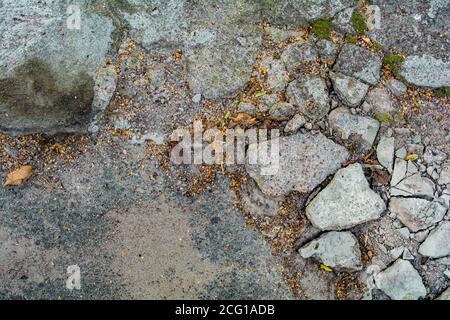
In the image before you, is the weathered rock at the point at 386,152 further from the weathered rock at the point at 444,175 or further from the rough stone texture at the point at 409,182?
the weathered rock at the point at 444,175

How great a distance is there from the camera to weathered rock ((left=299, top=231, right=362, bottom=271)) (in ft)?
9.21

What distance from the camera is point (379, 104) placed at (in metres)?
2.94

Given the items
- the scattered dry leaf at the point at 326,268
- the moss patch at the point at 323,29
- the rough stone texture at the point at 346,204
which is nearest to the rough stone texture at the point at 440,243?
the rough stone texture at the point at 346,204

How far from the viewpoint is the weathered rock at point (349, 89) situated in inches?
115

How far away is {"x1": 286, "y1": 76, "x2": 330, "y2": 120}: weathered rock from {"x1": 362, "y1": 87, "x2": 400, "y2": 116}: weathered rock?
0.74 feet

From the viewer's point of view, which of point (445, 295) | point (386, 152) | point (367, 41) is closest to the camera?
point (445, 295)

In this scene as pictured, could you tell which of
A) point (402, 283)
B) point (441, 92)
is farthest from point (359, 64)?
point (402, 283)

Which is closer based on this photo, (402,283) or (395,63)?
(402,283)

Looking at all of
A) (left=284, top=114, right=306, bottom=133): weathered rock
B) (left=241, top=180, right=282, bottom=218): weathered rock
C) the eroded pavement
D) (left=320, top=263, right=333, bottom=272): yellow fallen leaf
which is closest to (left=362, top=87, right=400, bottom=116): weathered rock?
the eroded pavement

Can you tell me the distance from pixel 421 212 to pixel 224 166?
3.49ft

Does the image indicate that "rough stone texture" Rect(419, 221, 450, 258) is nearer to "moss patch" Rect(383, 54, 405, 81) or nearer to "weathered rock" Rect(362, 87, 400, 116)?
"weathered rock" Rect(362, 87, 400, 116)

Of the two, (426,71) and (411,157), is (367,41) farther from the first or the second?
(411,157)

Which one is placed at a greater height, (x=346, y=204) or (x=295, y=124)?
(x=295, y=124)
